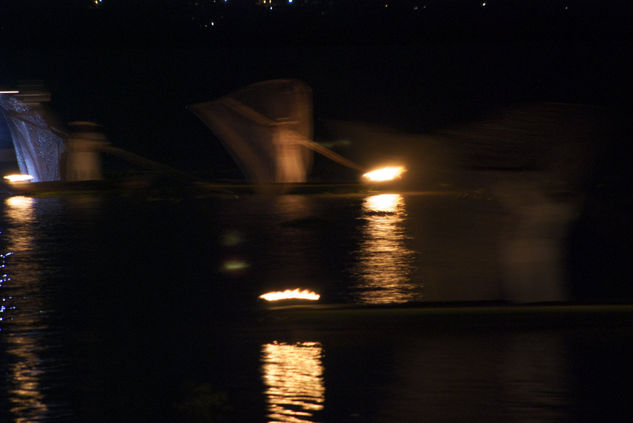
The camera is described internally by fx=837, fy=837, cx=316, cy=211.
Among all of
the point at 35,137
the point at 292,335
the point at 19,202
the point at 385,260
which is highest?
the point at 35,137

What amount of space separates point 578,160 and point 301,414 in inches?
114

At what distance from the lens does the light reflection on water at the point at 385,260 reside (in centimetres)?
757

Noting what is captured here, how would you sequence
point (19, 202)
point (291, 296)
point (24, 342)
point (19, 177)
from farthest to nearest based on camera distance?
point (19, 177)
point (19, 202)
point (291, 296)
point (24, 342)

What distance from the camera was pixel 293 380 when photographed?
5.35m

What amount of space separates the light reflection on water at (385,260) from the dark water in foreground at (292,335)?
1.5 inches

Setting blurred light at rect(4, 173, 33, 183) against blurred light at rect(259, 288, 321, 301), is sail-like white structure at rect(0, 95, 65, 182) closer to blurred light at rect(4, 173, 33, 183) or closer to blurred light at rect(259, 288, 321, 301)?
blurred light at rect(4, 173, 33, 183)

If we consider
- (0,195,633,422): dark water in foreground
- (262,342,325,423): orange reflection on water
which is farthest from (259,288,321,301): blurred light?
(262,342,325,423): orange reflection on water

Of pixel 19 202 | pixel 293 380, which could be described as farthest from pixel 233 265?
pixel 19 202

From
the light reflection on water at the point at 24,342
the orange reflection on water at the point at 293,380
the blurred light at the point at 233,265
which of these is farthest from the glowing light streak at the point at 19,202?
the orange reflection on water at the point at 293,380

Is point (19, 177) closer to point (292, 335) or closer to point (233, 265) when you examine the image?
point (233, 265)

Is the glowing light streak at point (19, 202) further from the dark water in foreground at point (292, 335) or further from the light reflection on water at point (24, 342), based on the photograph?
the light reflection on water at point (24, 342)

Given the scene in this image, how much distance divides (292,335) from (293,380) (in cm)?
93

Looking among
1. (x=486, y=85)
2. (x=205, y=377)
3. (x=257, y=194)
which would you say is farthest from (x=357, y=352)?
(x=486, y=85)

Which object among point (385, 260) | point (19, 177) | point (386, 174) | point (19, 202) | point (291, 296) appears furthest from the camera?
point (19, 177)
